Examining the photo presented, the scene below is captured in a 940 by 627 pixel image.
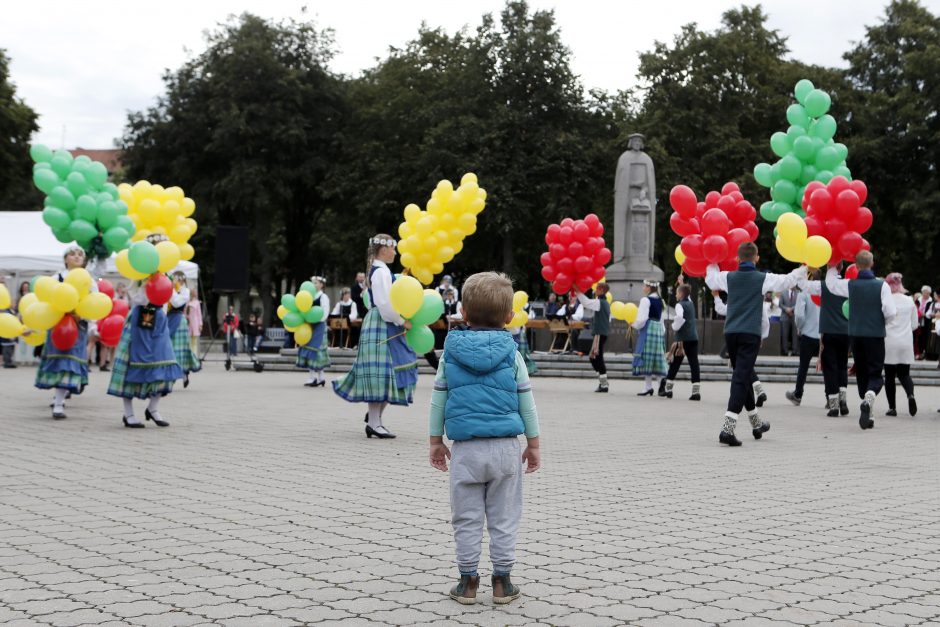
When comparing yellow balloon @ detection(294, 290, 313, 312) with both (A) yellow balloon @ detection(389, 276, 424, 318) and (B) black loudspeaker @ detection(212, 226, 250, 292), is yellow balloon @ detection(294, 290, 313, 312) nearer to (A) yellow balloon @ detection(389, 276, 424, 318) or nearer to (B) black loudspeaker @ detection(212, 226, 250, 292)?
(B) black loudspeaker @ detection(212, 226, 250, 292)

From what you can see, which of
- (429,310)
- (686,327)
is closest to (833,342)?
(686,327)

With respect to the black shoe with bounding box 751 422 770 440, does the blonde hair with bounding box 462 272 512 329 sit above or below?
above

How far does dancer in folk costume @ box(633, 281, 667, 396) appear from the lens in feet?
59.6

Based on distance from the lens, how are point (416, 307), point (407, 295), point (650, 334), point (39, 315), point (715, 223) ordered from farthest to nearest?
point (650, 334)
point (715, 223)
point (39, 315)
point (416, 307)
point (407, 295)

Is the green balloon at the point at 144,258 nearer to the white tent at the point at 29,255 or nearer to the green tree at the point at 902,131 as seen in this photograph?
the white tent at the point at 29,255

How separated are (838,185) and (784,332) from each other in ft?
57.8

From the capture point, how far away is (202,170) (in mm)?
45531

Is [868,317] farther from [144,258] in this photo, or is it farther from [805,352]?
[144,258]

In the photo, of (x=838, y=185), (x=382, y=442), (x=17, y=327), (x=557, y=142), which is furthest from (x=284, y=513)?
(x=557, y=142)

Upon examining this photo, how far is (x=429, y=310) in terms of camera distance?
1072 centimetres

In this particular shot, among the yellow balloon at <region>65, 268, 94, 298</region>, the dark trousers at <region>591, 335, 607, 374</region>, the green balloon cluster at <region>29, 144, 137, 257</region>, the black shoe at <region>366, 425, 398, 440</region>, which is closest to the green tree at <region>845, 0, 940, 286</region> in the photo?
the dark trousers at <region>591, 335, 607, 374</region>

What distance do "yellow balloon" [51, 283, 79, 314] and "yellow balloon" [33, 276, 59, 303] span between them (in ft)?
0.15

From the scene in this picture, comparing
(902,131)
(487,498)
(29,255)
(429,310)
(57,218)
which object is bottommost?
(487,498)

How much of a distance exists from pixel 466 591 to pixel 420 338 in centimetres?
631
